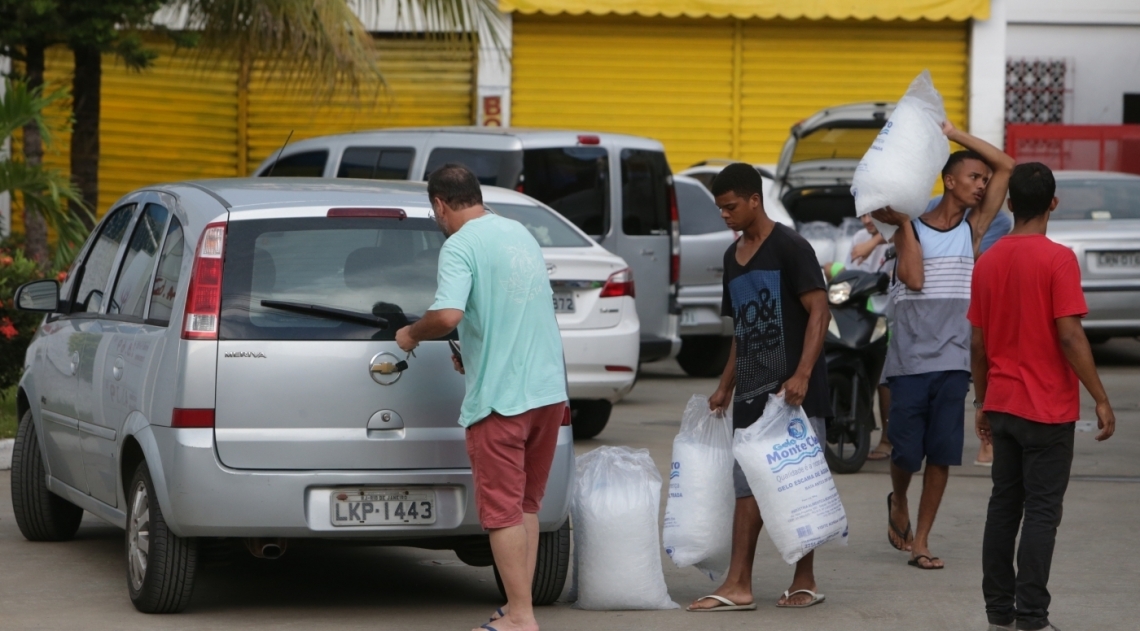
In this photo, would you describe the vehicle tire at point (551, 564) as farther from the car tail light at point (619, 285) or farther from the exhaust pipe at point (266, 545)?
the car tail light at point (619, 285)

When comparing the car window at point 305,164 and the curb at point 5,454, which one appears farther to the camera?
the car window at point 305,164

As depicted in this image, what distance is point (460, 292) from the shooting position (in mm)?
5328

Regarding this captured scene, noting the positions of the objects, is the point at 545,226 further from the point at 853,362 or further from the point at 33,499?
the point at 33,499

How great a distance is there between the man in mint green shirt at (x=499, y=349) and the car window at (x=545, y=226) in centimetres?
472

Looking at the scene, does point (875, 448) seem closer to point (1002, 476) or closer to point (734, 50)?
point (1002, 476)

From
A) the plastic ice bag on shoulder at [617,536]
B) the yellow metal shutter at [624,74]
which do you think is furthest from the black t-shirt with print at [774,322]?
the yellow metal shutter at [624,74]

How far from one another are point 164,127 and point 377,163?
8.12 m

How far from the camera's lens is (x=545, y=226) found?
10.4m

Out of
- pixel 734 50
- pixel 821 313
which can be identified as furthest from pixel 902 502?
pixel 734 50

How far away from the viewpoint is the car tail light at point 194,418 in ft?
17.9

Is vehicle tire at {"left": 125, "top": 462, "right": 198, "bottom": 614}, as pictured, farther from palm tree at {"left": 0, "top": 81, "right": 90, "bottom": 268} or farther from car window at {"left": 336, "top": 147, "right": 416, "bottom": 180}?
car window at {"left": 336, "top": 147, "right": 416, "bottom": 180}

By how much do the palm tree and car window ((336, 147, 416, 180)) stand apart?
2.20m

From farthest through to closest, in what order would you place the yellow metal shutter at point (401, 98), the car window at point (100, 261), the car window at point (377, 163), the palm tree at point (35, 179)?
1. the yellow metal shutter at point (401, 98)
2. the car window at point (377, 163)
3. the palm tree at point (35, 179)
4. the car window at point (100, 261)

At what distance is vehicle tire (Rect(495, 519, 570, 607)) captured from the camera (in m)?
6.01
